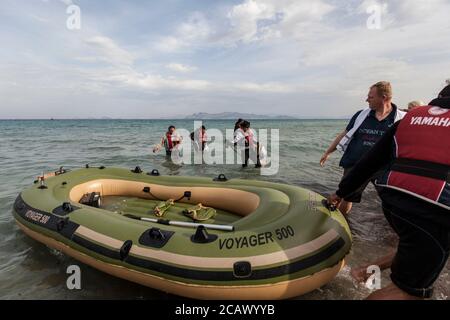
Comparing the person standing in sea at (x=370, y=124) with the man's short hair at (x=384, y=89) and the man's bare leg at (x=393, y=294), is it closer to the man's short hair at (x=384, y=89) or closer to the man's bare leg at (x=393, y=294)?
the man's short hair at (x=384, y=89)

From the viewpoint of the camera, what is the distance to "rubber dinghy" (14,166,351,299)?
246cm

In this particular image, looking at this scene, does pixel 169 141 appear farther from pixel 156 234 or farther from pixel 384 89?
pixel 384 89

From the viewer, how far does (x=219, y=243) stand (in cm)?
264

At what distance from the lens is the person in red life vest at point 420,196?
Answer: 5.18 ft

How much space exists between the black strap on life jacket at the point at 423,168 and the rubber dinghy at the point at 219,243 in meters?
1.17

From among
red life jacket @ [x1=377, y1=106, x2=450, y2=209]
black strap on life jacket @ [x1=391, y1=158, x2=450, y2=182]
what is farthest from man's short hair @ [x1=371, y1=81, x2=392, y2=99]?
black strap on life jacket @ [x1=391, y1=158, x2=450, y2=182]

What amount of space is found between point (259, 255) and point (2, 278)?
2983 millimetres

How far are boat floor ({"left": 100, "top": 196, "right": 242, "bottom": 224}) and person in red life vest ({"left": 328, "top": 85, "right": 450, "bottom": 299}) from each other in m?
2.48

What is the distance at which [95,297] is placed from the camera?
9.60 feet

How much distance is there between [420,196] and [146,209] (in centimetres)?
367

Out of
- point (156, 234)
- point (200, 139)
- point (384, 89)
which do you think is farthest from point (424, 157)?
point (200, 139)

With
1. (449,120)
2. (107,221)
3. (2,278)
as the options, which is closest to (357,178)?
(449,120)

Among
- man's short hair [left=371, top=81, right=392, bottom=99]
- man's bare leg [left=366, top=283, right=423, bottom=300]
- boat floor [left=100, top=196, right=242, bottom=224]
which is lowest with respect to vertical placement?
boat floor [left=100, top=196, right=242, bottom=224]

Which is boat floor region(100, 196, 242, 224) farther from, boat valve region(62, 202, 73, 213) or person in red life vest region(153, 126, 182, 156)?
person in red life vest region(153, 126, 182, 156)
